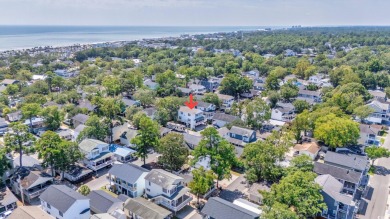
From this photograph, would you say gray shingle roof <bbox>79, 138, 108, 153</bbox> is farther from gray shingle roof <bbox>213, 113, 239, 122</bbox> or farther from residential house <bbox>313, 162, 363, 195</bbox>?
residential house <bbox>313, 162, 363, 195</bbox>

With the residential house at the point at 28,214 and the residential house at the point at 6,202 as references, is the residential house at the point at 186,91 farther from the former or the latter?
the residential house at the point at 28,214

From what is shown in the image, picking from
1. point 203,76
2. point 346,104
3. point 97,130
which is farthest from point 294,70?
point 97,130

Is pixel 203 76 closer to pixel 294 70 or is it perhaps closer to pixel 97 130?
pixel 294 70

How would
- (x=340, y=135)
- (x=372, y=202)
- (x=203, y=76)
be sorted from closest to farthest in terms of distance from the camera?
(x=372, y=202) < (x=340, y=135) < (x=203, y=76)

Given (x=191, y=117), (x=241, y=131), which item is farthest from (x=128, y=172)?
(x=191, y=117)

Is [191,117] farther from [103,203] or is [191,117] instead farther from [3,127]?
[3,127]

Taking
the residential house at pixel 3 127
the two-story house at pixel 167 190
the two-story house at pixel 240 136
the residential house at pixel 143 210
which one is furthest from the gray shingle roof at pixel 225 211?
the residential house at pixel 3 127
